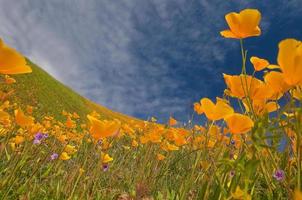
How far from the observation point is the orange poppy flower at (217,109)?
189cm

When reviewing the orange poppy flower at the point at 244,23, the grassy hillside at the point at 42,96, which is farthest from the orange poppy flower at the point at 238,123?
the grassy hillside at the point at 42,96

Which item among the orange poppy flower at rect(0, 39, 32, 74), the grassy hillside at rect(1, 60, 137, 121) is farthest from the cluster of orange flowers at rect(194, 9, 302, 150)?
the grassy hillside at rect(1, 60, 137, 121)

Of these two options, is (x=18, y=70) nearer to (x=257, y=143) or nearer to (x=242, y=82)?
(x=257, y=143)

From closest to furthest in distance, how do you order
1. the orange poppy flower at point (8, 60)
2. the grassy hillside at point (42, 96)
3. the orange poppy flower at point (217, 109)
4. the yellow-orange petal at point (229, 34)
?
1. the orange poppy flower at point (8, 60)
2. the orange poppy flower at point (217, 109)
3. the yellow-orange petal at point (229, 34)
4. the grassy hillside at point (42, 96)

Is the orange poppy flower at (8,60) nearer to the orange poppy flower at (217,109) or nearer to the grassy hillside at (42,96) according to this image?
the orange poppy flower at (217,109)

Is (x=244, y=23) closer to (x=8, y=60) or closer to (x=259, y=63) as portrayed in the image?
(x=259, y=63)

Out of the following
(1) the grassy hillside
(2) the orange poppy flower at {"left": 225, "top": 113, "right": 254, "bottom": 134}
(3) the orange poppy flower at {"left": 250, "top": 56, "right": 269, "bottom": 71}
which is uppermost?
(1) the grassy hillside

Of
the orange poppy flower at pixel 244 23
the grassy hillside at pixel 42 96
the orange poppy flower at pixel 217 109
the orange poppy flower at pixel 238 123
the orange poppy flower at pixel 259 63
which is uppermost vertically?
the grassy hillside at pixel 42 96

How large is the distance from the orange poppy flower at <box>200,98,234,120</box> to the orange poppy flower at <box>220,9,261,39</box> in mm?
363

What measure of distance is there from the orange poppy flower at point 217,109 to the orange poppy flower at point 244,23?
1.19ft

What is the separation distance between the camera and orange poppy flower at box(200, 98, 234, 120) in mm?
1895

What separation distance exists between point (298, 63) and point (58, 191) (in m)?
2.77

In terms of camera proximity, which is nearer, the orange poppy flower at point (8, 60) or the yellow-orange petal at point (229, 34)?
the orange poppy flower at point (8, 60)

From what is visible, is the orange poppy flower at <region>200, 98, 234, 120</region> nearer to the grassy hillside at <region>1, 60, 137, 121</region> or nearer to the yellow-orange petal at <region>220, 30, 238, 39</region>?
the yellow-orange petal at <region>220, 30, 238, 39</region>
